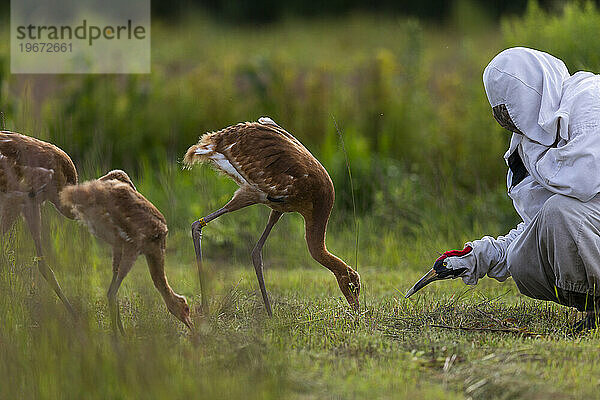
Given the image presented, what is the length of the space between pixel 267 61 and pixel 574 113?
7.04 m

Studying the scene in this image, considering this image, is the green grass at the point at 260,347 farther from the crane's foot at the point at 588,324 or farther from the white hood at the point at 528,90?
the white hood at the point at 528,90

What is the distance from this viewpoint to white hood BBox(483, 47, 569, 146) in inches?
176

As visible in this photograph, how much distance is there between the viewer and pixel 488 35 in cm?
1393

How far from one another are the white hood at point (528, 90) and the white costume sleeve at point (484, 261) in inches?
26.6

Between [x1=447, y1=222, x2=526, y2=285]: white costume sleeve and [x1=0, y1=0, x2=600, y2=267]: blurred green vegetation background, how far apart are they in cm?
163

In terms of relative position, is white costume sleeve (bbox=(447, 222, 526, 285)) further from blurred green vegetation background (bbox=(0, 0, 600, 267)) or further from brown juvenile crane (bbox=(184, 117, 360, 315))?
blurred green vegetation background (bbox=(0, 0, 600, 267))

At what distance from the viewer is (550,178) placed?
14.4ft

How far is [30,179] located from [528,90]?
282cm

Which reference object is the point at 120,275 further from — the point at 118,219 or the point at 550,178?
the point at 550,178

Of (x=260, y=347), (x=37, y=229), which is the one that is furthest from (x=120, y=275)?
(x=260, y=347)

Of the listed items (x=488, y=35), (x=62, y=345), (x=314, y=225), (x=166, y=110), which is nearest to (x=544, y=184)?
(x=314, y=225)

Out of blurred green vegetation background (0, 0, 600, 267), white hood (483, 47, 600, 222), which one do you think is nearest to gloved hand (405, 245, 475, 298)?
white hood (483, 47, 600, 222)

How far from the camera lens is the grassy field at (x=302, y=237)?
3549 mm

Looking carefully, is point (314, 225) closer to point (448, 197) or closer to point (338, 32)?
point (448, 197)
